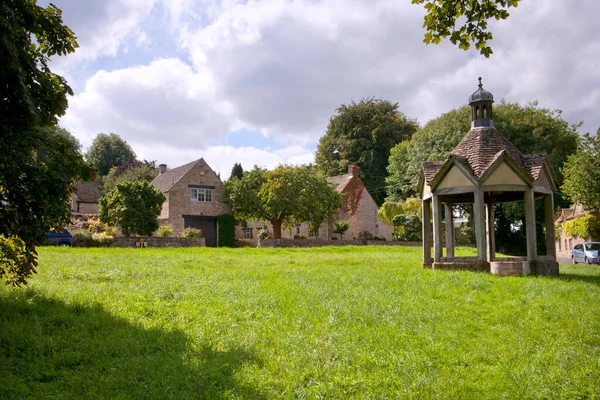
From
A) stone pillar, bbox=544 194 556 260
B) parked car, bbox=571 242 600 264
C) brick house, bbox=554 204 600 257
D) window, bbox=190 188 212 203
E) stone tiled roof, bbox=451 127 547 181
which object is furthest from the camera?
brick house, bbox=554 204 600 257

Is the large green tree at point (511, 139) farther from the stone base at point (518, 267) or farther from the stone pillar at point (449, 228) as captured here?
the stone base at point (518, 267)

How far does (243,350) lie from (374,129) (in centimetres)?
5411

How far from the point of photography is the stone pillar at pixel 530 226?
13875 mm

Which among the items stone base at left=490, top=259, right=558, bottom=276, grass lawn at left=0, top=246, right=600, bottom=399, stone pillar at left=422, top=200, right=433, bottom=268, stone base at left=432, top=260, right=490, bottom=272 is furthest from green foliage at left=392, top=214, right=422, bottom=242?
grass lawn at left=0, top=246, right=600, bottom=399

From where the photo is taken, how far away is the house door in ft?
136

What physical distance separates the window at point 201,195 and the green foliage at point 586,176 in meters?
27.8

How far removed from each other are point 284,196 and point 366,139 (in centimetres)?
2643

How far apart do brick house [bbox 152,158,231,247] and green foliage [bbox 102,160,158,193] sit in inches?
685

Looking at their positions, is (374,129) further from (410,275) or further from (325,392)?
(325,392)

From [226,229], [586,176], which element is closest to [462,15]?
[586,176]

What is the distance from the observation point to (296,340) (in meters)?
6.96

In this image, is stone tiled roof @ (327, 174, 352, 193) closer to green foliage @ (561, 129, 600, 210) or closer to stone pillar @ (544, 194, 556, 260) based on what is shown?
green foliage @ (561, 129, 600, 210)

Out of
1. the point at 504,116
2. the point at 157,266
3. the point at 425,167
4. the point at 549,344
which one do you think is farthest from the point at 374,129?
the point at 549,344

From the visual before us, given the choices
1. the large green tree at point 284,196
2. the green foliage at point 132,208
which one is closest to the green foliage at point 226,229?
the large green tree at point 284,196
